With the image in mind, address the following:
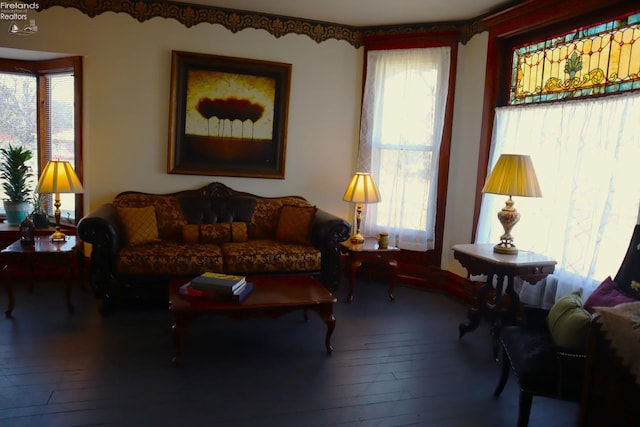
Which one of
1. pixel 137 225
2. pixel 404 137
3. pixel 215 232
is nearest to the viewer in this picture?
pixel 137 225

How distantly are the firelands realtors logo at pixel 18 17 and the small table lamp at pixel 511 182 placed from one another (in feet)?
14.4

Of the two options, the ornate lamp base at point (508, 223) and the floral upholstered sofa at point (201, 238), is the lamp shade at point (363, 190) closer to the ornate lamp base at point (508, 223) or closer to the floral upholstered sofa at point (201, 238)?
the floral upholstered sofa at point (201, 238)

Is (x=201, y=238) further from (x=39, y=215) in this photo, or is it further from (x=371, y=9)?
(x=371, y=9)

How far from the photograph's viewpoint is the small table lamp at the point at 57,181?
3.68m

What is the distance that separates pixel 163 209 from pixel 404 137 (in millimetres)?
2612

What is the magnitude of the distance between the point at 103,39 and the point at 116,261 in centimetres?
228

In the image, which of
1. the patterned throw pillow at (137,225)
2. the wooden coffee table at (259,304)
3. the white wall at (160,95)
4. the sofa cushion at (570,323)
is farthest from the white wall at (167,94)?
the sofa cushion at (570,323)

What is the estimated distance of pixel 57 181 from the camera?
371 centimetres

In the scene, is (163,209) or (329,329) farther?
(163,209)

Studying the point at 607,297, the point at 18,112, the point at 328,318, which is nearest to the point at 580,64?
the point at 607,297

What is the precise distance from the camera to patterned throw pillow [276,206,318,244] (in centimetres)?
429

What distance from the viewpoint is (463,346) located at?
321 cm

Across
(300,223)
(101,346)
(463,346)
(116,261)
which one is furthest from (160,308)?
(463,346)

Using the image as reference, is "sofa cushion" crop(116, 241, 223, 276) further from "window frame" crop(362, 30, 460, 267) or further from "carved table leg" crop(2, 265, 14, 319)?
"window frame" crop(362, 30, 460, 267)
